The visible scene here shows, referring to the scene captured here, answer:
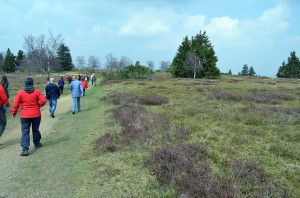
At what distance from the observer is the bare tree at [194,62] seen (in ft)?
253

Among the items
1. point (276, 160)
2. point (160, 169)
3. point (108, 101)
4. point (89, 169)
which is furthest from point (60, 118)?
point (276, 160)

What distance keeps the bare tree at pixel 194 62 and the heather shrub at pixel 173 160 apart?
69.8 metres

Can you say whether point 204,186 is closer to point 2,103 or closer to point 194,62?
point 2,103

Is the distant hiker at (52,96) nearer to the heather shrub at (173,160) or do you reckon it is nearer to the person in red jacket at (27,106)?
the person in red jacket at (27,106)

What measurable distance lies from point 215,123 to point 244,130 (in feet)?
5.28

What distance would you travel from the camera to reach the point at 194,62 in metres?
77.6

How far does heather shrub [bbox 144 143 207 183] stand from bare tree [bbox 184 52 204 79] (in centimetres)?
6984

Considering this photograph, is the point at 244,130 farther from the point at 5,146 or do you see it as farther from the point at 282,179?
the point at 5,146

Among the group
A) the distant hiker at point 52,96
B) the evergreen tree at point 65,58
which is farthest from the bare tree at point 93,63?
the distant hiker at point 52,96

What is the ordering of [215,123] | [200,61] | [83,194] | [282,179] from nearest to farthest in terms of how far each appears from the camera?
1. [83,194]
2. [282,179]
3. [215,123]
4. [200,61]

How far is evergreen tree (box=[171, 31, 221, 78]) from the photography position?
7898 centimetres

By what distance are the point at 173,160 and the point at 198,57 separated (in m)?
73.1

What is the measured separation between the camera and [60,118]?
15.8m

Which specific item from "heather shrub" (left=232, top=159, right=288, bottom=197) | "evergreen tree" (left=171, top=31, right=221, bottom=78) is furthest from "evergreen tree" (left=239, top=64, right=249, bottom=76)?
"heather shrub" (left=232, top=159, right=288, bottom=197)
